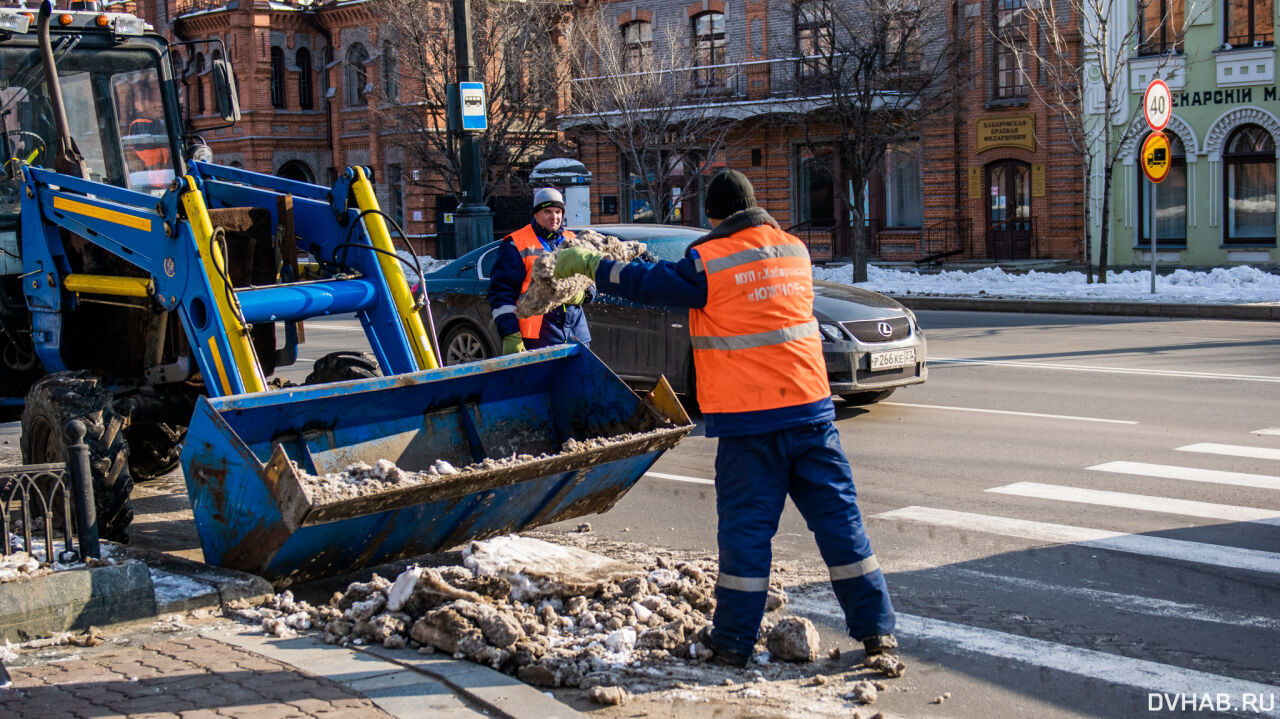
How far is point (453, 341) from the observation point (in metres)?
12.8

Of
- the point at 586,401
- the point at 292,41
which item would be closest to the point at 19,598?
the point at 586,401

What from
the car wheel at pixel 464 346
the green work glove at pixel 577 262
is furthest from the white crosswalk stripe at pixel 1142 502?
the car wheel at pixel 464 346

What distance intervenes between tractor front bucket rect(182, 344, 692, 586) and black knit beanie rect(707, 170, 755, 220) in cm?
143

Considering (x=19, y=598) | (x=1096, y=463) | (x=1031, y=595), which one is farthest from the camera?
(x=1096, y=463)

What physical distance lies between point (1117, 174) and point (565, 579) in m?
26.5

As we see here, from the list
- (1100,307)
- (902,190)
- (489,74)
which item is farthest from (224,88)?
(489,74)

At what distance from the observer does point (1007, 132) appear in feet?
101

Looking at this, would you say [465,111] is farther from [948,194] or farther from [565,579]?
[948,194]

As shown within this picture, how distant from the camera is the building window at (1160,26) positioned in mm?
28016

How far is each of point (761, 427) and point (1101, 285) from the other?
19699mm

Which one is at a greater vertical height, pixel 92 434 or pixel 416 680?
pixel 92 434

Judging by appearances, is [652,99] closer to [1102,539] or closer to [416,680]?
[1102,539]

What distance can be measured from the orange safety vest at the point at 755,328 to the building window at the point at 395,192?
39280 millimetres

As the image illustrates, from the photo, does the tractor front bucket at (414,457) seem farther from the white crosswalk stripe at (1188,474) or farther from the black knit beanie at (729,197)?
the white crosswalk stripe at (1188,474)
